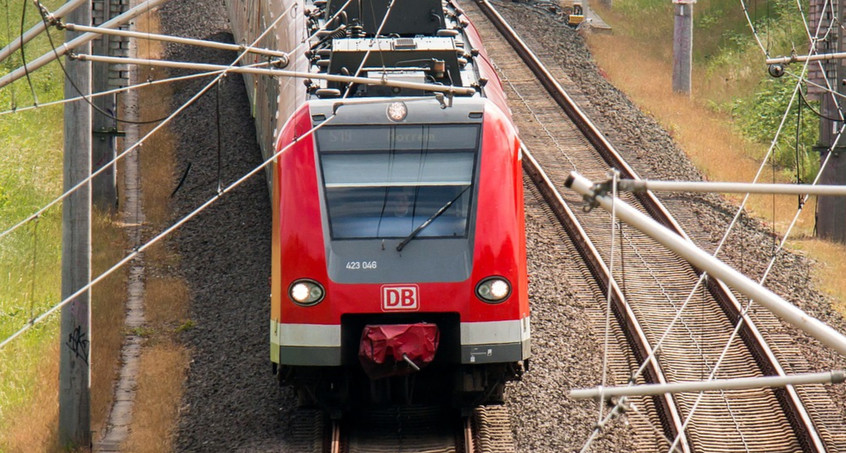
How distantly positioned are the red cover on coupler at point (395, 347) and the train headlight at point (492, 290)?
0.54m

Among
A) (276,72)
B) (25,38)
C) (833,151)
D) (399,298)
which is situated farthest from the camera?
(833,151)

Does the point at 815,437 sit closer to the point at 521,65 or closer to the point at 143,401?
the point at 143,401

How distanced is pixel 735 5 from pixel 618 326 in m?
23.4

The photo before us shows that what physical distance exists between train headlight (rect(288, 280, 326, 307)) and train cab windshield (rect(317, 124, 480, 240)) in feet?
1.63

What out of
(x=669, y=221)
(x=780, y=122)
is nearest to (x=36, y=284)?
(x=669, y=221)

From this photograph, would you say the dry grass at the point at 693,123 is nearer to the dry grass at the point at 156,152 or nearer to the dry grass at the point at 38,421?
the dry grass at the point at 156,152

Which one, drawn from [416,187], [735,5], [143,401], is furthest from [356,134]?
[735,5]

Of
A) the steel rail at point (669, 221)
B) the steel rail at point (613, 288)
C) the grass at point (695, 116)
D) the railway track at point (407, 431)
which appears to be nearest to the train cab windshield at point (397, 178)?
the steel rail at point (613, 288)

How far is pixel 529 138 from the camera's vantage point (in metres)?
21.3

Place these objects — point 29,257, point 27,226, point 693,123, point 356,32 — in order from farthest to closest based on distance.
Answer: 1. point 693,123
2. point 27,226
3. point 29,257
4. point 356,32

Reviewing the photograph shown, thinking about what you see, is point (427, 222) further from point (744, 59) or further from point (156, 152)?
point (744, 59)

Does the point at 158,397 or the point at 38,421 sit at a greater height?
the point at 158,397

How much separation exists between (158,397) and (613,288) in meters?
6.11

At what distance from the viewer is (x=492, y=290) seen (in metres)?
10.9
